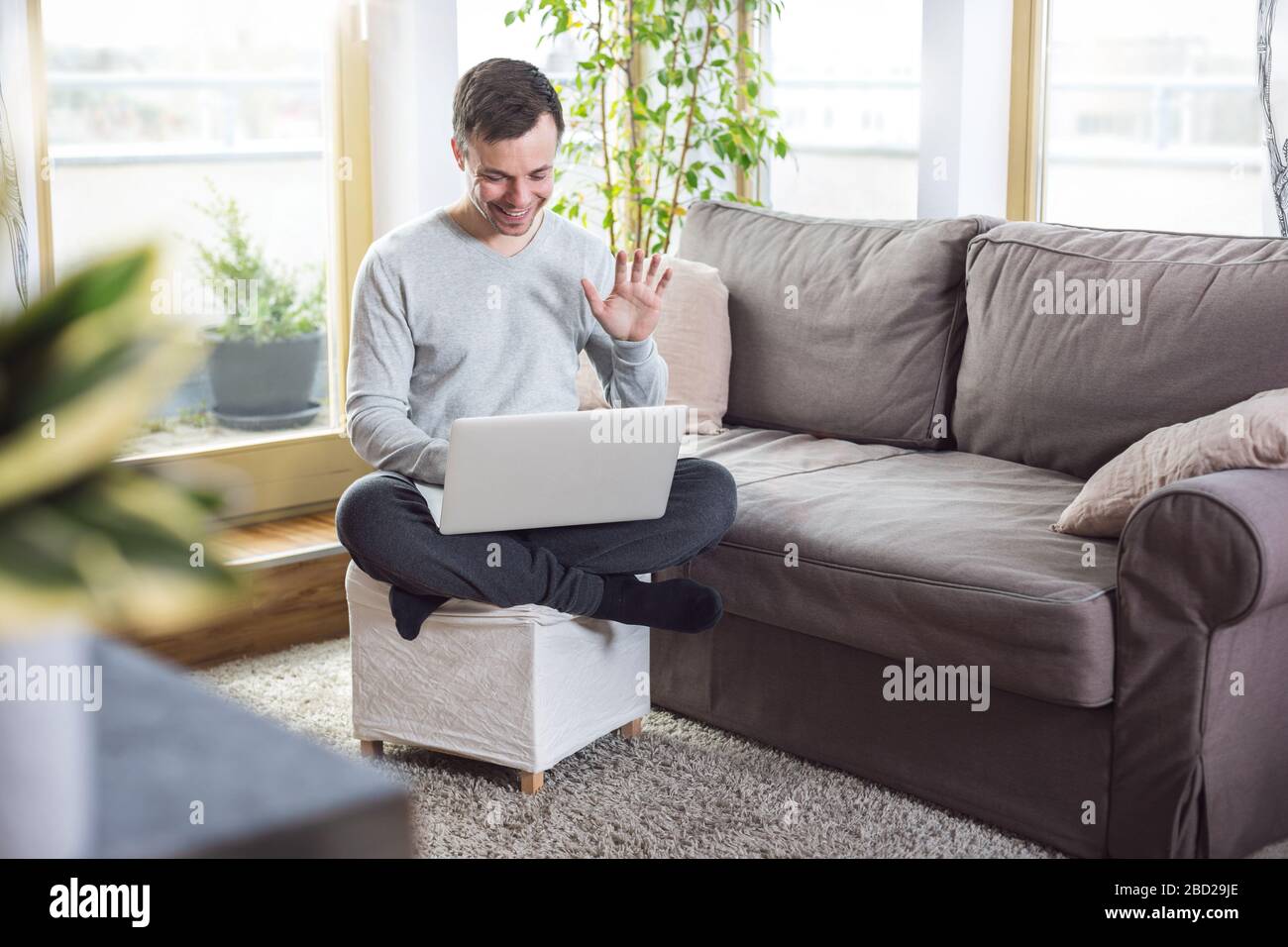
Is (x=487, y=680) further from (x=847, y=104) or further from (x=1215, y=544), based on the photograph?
(x=847, y=104)

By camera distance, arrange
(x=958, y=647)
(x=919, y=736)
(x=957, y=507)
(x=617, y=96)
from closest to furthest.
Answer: (x=958, y=647), (x=919, y=736), (x=957, y=507), (x=617, y=96)

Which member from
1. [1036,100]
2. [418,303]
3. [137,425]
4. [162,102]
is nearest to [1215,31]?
[1036,100]

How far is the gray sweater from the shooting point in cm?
236

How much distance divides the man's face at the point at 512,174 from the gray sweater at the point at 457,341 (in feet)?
0.24

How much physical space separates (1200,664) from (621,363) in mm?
1109

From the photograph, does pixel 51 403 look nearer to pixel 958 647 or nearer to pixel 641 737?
pixel 958 647

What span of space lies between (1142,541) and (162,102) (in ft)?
8.19

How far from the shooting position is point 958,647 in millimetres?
2107

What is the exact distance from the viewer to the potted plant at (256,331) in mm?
3408

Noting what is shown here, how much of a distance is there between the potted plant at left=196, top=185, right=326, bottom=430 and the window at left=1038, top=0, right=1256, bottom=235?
1.96 metres

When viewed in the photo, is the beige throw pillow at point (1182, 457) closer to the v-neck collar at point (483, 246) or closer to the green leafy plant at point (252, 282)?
the v-neck collar at point (483, 246)

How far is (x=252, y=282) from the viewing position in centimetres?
347
